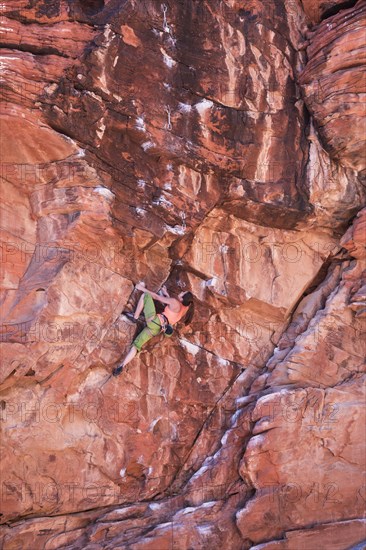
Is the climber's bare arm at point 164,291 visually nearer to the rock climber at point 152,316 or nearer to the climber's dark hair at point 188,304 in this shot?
the rock climber at point 152,316

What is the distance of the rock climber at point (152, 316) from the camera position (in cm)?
1002

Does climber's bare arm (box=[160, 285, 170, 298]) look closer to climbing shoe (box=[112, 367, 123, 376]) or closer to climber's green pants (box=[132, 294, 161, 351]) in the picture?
climber's green pants (box=[132, 294, 161, 351])

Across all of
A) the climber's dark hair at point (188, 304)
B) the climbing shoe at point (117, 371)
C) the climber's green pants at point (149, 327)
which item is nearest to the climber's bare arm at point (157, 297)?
the climber's green pants at point (149, 327)

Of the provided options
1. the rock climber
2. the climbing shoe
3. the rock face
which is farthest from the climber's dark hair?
the climbing shoe

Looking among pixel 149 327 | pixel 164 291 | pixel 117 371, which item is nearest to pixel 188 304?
pixel 164 291

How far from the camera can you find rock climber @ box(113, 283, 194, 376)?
32.9ft

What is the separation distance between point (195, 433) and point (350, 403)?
247 centimetres

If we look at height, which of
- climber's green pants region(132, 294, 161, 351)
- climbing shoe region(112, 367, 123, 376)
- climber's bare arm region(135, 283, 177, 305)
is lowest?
climbing shoe region(112, 367, 123, 376)

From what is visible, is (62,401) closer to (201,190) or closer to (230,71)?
(201,190)

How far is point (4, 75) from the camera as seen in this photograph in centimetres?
879

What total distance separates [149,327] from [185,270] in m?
1.20

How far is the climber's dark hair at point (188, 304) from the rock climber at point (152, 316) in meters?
0.02

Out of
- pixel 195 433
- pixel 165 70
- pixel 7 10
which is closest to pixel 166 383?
pixel 195 433

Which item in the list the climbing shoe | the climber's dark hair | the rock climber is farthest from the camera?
the climber's dark hair
